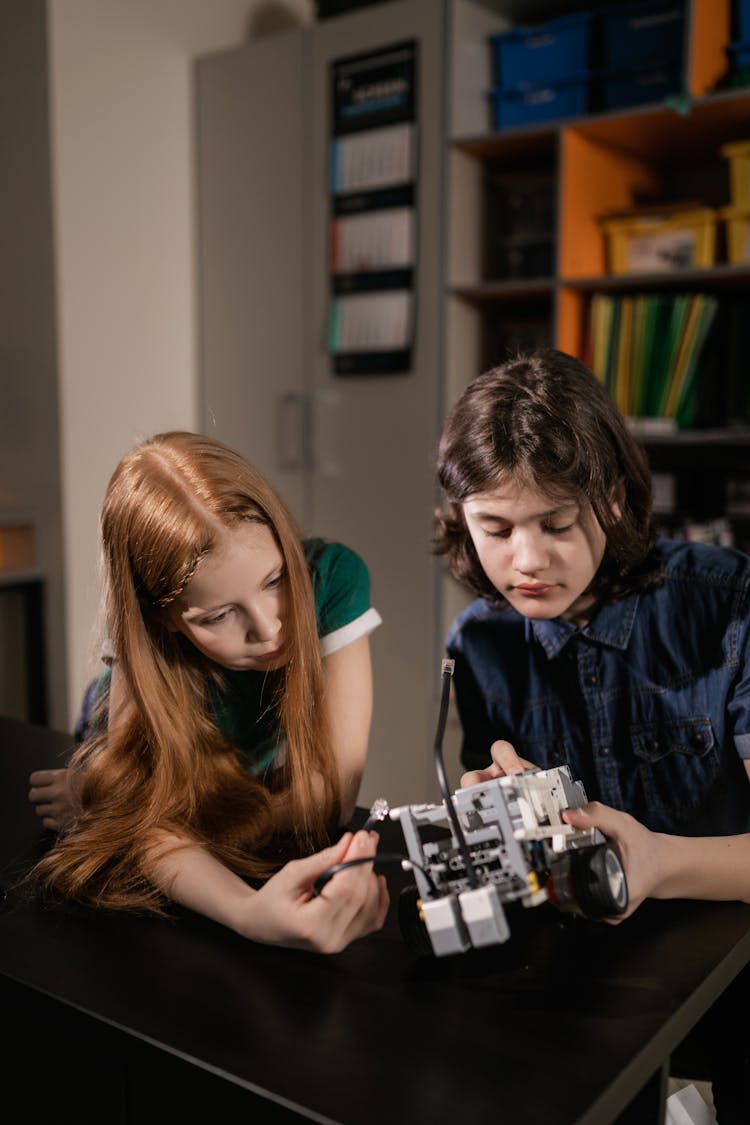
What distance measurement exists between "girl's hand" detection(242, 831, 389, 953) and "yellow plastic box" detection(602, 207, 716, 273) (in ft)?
5.66

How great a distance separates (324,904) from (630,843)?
0.74 feet

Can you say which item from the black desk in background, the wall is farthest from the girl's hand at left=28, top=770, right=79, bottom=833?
the wall

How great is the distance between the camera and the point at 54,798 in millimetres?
1039

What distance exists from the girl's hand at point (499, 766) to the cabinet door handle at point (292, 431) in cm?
191

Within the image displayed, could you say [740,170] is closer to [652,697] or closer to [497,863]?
[652,697]

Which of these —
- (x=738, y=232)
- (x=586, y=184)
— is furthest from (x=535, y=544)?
(x=586, y=184)

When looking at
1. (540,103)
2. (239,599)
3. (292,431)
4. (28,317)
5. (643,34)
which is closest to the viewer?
(239,599)

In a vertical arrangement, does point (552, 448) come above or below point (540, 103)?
below

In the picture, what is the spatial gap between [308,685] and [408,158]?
1.83 meters

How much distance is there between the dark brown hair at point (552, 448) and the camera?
81 cm

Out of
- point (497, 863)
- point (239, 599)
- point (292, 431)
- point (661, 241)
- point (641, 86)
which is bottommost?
point (497, 863)

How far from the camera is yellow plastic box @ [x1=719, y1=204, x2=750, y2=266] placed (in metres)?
2.05

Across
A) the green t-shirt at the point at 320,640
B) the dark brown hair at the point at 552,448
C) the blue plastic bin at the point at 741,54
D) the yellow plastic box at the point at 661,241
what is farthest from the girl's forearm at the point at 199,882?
the blue plastic bin at the point at 741,54

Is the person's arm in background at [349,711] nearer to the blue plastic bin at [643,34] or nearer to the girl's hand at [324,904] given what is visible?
the girl's hand at [324,904]
